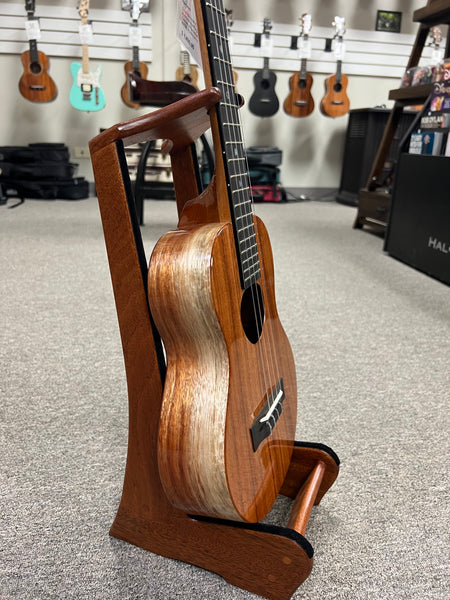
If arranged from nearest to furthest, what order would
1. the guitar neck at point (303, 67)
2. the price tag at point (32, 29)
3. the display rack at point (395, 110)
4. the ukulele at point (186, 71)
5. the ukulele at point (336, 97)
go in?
the display rack at point (395, 110)
the price tag at point (32, 29)
the ukulele at point (186, 71)
the guitar neck at point (303, 67)
the ukulele at point (336, 97)

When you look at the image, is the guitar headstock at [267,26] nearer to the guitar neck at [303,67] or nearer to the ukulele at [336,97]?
the guitar neck at [303,67]

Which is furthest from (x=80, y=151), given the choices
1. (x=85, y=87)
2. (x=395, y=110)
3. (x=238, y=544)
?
(x=238, y=544)

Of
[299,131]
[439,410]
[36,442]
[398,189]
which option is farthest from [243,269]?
[299,131]

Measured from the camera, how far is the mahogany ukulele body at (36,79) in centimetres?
323

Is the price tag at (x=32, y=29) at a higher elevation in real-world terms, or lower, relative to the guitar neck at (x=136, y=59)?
higher

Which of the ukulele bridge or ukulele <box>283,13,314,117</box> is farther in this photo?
ukulele <box>283,13,314,117</box>

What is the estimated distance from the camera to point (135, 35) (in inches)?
129

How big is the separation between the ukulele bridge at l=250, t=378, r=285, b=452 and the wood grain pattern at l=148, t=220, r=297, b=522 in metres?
0.01

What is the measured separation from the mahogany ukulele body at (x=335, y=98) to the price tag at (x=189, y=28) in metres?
3.40

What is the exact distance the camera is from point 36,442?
812 mm

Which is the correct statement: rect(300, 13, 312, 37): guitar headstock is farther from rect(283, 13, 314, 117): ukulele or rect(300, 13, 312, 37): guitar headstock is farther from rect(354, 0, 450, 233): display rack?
rect(354, 0, 450, 233): display rack

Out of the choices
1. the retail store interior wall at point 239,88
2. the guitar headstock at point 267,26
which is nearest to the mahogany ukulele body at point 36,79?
the retail store interior wall at point 239,88

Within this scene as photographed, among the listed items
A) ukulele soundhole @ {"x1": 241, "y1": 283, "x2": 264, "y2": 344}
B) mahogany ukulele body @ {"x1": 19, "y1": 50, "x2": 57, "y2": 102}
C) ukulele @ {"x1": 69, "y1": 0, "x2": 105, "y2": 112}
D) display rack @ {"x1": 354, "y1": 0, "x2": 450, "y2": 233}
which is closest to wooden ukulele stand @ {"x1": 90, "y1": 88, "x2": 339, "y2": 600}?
ukulele soundhole @ {"x1": 241, "y1": 283, "x2": 264, "y2": 344}

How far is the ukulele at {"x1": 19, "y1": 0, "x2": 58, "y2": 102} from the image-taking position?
3.21 meters
